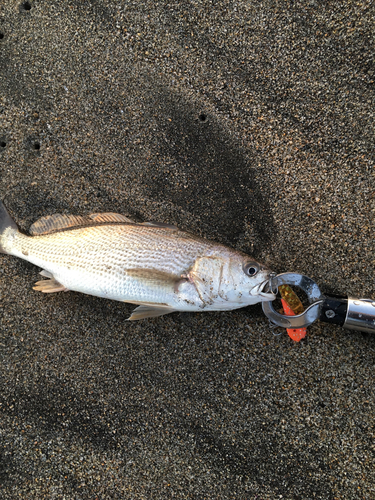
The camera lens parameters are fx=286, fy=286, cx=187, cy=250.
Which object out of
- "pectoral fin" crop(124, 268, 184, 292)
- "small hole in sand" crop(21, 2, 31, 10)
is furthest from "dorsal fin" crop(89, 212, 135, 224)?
"small hole in sand" crop(21, 2, 31, 10)

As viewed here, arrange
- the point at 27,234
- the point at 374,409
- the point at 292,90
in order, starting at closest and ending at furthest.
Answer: the point at 374,409
the point at 292,90
the point at 27,234

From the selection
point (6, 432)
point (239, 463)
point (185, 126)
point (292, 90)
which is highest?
point (292, 90)

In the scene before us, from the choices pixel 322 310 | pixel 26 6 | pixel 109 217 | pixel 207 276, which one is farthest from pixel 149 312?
pixel 26 6

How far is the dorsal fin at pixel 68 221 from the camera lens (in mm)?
2199

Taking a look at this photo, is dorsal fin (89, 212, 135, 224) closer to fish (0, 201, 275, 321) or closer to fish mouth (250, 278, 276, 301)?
fish (0, 201, 275, 321)

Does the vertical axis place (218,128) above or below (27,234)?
above

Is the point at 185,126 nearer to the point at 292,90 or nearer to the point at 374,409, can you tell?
the point at 292,90

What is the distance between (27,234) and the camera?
2469 mm

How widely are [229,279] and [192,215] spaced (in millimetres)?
684

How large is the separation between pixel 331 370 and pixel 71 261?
213cm

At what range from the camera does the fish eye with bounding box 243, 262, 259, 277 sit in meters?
1.94

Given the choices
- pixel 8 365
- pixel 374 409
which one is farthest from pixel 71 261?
pixel 374 409

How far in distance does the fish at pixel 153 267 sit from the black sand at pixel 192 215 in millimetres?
313

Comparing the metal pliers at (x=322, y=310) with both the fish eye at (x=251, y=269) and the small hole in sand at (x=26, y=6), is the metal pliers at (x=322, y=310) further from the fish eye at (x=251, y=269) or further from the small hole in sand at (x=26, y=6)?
the small hole in sand at (x=26, y=6)
